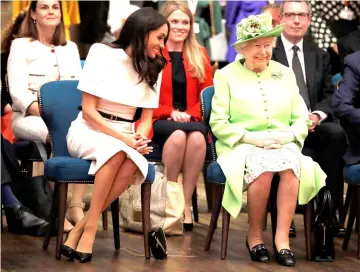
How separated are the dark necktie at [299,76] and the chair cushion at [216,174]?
129 cm

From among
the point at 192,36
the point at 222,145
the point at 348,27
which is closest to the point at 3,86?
the point at 192,36

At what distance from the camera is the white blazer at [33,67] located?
23.8ft

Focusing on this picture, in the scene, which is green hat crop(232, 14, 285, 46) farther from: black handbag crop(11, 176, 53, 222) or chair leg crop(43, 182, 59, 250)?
black handbag crop(11, 176, 53, 222)

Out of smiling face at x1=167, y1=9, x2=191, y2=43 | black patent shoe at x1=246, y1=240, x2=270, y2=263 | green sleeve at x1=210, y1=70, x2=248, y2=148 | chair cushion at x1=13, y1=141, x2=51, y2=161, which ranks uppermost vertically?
smiling face at x1=167, y1=9, x2=191, y2=43

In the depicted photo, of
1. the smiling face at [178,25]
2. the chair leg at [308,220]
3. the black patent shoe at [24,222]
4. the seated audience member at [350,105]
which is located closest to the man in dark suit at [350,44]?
the seated audience member at [350,105]

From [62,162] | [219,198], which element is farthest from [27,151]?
[219,198]

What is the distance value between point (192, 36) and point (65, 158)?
168 centimetres

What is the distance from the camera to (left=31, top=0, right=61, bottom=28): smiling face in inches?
290

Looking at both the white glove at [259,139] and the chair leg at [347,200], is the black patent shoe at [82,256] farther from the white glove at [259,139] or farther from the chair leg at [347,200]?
the chair leg at [347,200]

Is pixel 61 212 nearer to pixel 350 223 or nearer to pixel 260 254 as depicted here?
pixel 260 254

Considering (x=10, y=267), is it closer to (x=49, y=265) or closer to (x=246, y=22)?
(x=49, y=265)

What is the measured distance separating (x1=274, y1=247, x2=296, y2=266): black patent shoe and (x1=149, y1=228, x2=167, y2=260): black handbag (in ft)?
2.07

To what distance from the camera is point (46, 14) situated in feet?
24.2

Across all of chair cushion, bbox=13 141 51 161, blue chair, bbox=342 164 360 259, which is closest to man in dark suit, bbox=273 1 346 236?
blue chair, bbox=342 164 360 259
